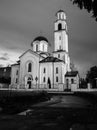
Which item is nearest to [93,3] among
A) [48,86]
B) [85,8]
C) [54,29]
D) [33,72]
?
[85,8]

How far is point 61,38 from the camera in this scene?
5438 centimetres

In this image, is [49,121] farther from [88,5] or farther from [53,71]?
[53,71]

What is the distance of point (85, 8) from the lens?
7.30 metres

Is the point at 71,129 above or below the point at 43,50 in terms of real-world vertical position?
below

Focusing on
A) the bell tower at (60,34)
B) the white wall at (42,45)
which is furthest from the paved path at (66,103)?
the white wall at (42,45)

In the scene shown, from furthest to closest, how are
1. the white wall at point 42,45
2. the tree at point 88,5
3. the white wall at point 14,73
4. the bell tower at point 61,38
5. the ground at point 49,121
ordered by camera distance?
the white wall at point 42,45 → the white wall at point 14,73 → the bell tower at point 61,38 → the tree at point 88,5 → the ground at point 49,121

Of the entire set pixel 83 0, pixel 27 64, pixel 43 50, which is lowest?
pixel 83 0

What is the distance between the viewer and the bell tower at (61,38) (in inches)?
2112

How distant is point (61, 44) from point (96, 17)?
4715 centimetres

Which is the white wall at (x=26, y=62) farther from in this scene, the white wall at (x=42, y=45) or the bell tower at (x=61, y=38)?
the bell tower at (x=61, y=38)

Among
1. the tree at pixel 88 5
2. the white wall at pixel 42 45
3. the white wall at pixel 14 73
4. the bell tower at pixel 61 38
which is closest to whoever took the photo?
the tree at pixel 88 5

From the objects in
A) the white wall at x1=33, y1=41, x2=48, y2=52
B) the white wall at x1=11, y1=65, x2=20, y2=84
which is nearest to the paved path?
the white wall at x1=11, y1=65, x2=20, y2=84

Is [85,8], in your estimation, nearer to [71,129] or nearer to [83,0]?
[83,0]

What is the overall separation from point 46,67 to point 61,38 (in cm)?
1126
